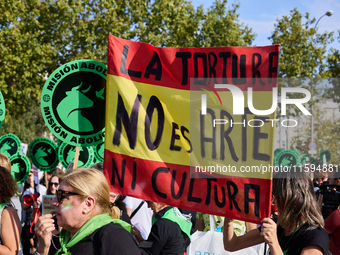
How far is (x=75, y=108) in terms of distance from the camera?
4117 millimetres

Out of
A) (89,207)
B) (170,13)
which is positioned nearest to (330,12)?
(170,13)

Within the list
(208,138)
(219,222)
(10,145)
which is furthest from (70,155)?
(208,138)

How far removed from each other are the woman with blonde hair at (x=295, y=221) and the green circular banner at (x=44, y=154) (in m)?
6.51

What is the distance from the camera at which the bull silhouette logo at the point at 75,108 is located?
13.4ft

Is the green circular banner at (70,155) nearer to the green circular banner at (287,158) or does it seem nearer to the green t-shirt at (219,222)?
the green t-shirt at (219,222)

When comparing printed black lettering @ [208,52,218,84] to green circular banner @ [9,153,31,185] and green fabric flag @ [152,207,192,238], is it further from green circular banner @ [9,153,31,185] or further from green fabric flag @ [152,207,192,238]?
green circular banner @ [9,153,31,185]

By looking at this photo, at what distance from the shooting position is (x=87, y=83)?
4.16 meters

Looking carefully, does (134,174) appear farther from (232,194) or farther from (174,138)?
(232,194)

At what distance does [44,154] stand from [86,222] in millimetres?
6696

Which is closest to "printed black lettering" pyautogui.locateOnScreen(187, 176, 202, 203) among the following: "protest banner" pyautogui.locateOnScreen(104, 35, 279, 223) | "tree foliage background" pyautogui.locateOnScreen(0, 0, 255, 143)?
"protest banner" pyautogui.locateOnScreen(104, 35, 279, 223)

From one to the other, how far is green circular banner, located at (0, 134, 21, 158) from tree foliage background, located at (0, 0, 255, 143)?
20.6 feet

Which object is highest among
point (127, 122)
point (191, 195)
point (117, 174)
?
point (127, 122)

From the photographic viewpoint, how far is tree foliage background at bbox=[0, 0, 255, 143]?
16.3 meters

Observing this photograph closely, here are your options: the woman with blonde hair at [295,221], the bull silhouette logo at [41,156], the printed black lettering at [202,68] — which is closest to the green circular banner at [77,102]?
the printed black lettering at [202,68]
